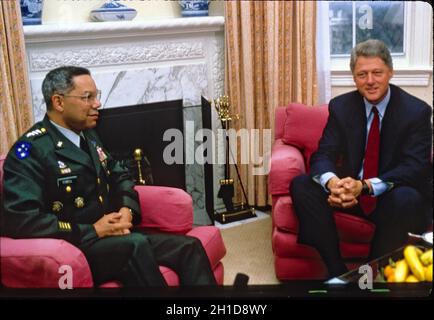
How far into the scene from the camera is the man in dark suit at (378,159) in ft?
5.27

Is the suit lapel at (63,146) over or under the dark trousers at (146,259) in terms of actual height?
over

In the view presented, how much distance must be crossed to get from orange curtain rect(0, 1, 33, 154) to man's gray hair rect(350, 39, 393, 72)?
0.92m

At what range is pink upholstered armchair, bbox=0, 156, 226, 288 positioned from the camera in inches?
62.7

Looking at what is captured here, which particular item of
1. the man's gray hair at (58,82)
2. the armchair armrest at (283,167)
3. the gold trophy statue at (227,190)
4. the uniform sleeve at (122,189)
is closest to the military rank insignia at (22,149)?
the man's gray hair at (58,82)

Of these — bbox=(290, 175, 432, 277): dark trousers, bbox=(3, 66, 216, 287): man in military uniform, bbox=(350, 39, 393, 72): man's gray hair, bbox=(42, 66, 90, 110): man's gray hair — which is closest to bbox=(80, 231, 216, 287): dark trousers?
bbox=(3, 66, 216, 287): man in military uniform

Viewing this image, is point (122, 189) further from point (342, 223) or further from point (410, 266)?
point (410, 266)

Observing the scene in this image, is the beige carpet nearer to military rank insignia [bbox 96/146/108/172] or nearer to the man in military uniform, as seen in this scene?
the man in military uniform

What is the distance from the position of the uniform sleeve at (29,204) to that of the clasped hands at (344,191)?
0.72m

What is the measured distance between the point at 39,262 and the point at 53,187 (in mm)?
215

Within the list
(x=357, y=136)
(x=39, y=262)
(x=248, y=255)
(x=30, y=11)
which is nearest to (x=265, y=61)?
(x=357, y=136)

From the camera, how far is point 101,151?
165 centimetres

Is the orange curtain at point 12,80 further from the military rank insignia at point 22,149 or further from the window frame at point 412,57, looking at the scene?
the window frame at point 412,57
